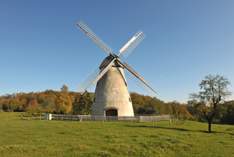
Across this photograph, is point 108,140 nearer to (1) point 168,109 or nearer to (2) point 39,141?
(2) point 39,141

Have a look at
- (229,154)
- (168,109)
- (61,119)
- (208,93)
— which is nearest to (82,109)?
(61,119)

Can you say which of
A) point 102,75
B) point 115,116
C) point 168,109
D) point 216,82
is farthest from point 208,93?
point 168,109

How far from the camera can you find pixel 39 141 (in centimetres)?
1575

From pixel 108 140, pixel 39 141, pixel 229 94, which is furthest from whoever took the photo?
pixel 229 94

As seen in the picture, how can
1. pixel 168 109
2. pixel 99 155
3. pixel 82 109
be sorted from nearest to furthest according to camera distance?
pixel 99 155 → pixel 82 109 → pixel 168 109

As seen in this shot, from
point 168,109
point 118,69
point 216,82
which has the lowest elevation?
point 168,109

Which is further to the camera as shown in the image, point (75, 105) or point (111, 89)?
point (75, 105)

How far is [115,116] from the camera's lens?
32125 millimetres

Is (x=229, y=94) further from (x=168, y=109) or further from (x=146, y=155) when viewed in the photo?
(x=168, y=109)

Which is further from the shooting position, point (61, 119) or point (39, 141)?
point (61, 119)

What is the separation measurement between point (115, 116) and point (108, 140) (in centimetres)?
1525

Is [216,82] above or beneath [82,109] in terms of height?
above

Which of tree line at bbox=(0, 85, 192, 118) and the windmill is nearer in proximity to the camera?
the windmill

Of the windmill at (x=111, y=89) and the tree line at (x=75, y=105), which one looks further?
the tree line at (x=75, y=105)
